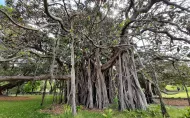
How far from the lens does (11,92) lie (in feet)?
97.3

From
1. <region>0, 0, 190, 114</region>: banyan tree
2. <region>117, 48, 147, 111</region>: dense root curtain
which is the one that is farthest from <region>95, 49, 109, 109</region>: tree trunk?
<region>117, 48, 147, 111</region>: dense root curtain

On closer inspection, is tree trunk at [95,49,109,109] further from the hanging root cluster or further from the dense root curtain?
the dense root curtain

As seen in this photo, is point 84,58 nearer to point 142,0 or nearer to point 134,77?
point 134,77

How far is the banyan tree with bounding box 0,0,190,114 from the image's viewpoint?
204 inches

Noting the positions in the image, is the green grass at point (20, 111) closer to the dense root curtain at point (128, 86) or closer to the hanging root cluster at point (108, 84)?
the hanging root cluster at point (108, 84)

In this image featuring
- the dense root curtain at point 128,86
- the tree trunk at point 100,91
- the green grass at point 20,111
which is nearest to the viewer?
the green grass at point 20,111

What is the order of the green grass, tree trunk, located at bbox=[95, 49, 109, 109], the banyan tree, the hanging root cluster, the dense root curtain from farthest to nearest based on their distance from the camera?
tree trunk, located at bbox=[95, 49, 109, 109], the hanging root cluster, the dense root curtain, the green grass, the banyan tree

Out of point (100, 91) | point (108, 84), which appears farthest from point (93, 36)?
point (108, 84)

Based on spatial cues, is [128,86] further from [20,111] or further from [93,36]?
[20,111]

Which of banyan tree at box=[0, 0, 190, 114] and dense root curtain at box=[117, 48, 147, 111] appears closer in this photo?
banyan tree at box=[0, 0, 190, 114]

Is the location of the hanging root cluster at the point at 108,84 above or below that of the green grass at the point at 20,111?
above

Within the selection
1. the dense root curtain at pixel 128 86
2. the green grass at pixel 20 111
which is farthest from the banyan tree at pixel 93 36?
the green grass at pixel 20 111

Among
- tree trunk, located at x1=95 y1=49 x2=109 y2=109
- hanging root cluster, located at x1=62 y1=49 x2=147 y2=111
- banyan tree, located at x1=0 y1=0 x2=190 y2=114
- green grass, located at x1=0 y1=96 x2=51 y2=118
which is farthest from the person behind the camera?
tree trunk, located at x1=95 y1=49 x2=109 y2=109

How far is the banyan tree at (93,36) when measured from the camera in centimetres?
518
